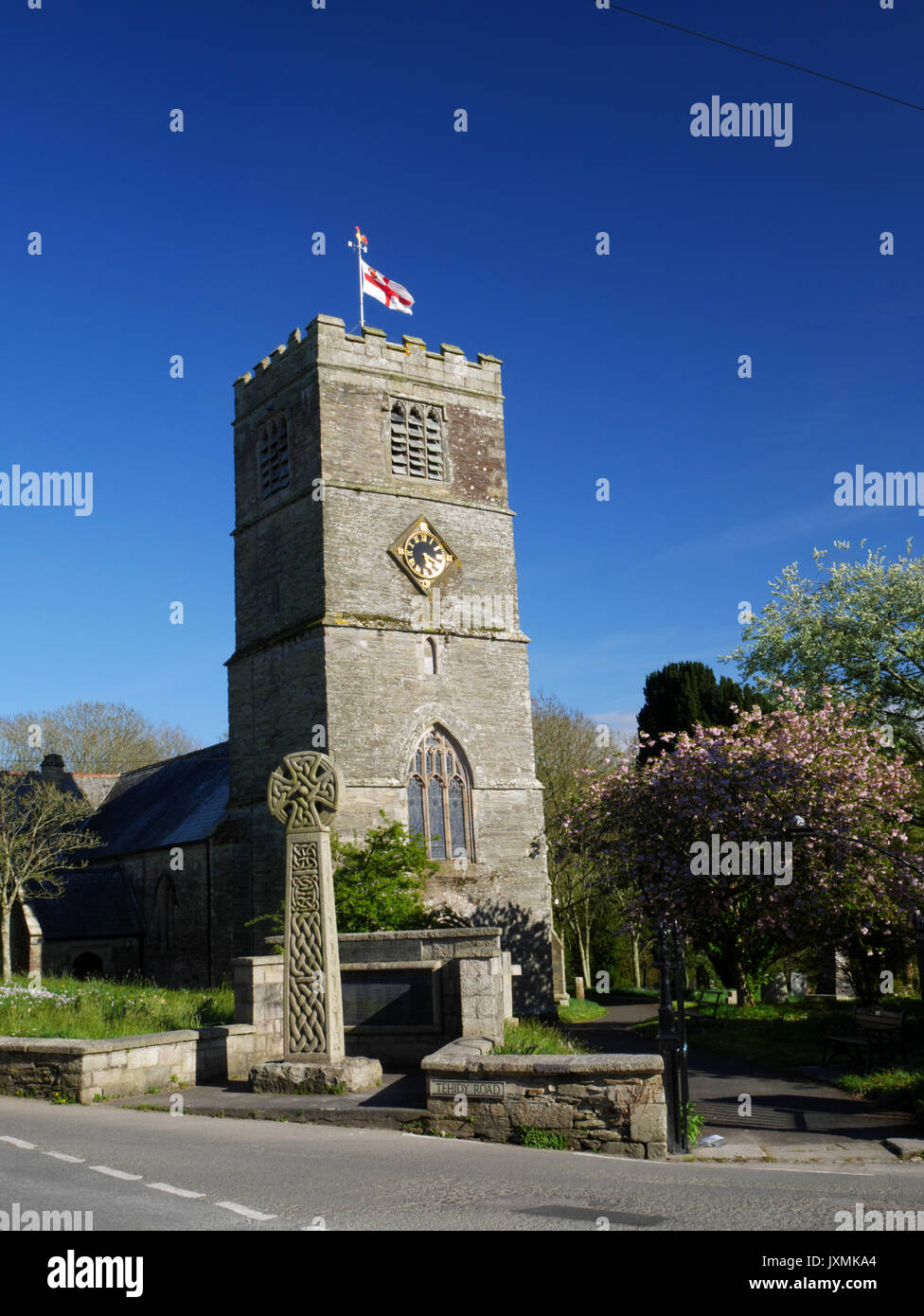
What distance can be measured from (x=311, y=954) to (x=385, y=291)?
20.2m

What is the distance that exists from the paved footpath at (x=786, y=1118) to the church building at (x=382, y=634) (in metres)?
9.36

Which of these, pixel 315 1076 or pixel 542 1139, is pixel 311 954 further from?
pixel 542 1139

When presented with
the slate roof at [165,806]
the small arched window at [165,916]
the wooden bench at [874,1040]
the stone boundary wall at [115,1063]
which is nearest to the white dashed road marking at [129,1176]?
the stone boundary wall at [115,1063]

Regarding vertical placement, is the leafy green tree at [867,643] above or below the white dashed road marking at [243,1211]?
above

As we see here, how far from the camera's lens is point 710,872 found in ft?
73.2

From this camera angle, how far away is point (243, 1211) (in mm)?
6371

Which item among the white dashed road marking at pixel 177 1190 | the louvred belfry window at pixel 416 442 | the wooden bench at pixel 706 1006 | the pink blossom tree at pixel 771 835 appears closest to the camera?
the white dashed road marking at pixel 177 1190

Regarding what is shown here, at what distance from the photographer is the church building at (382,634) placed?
25281mm

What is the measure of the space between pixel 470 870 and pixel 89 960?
1374 centimetres

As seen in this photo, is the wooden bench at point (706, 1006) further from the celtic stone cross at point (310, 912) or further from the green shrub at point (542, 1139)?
the green shrub at point (542, 1139)

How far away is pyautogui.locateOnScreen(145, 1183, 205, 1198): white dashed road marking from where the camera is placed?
684 cm

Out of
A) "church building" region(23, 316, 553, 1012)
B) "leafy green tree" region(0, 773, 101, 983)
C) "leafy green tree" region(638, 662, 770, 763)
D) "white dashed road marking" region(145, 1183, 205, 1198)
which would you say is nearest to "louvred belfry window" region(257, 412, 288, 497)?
"church building" region(23, 316, 553, 1012)
